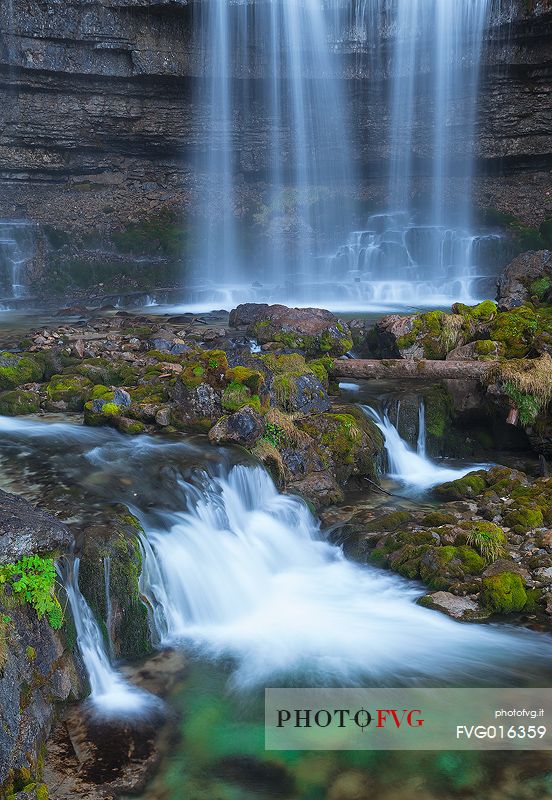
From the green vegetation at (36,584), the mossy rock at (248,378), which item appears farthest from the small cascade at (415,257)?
the green vegetation at (36,584)

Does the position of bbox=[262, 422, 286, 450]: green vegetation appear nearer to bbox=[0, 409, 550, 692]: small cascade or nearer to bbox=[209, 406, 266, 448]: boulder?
bbox=[209, 406, 266, 448]: boulder

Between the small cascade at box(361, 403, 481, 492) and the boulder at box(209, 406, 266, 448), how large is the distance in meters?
2.45

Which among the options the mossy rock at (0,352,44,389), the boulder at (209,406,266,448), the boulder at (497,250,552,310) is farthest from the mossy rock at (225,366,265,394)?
the boulder at (497,250,552,310)

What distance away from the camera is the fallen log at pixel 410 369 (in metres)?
11.7

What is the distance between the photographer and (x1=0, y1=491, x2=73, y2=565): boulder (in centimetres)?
539

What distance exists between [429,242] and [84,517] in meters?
22.7

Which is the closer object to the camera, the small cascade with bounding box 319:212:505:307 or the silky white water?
the silky white water

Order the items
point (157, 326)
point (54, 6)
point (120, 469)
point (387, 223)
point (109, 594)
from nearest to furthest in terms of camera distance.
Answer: point (109, 594) → point (120, 469) → point (157, 326) → point (54, 6) → point (387, 223)

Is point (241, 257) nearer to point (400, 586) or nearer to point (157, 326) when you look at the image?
point (157, 326)

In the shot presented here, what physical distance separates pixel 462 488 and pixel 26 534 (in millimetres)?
5995

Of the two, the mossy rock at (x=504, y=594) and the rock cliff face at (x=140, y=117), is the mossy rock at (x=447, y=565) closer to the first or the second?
the mossy rock at (x=504, y=594)

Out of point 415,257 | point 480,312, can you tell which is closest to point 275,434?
point 480,312

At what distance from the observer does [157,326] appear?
1811 cm

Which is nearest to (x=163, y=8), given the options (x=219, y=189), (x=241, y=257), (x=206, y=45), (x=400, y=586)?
(x=206, y=45)
